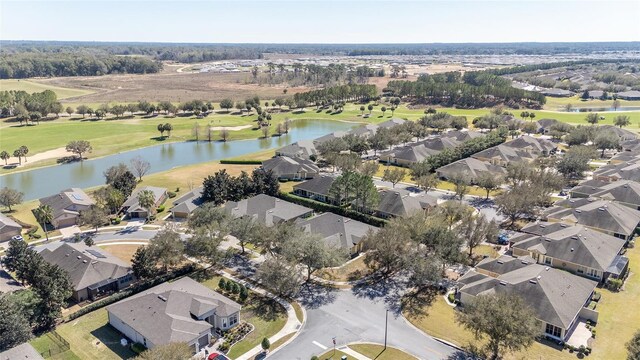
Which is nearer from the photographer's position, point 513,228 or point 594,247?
point 594,247

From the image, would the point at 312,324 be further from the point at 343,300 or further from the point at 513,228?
the point at 513,228

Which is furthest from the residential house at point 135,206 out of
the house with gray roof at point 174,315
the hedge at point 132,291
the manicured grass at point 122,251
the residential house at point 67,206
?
the house with gray roof at point 174,315

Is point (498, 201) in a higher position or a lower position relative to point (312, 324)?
higher

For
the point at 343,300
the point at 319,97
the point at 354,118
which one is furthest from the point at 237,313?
the point at 319,97

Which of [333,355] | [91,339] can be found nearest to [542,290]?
[333,355]

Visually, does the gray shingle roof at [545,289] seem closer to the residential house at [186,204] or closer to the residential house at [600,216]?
the residential house at [600,216]

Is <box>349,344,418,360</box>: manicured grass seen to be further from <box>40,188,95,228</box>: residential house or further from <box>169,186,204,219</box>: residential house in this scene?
<box>40,188,95,228</box>: residential house

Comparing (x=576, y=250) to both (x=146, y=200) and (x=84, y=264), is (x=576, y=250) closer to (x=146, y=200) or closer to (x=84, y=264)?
(x=84, y=264)

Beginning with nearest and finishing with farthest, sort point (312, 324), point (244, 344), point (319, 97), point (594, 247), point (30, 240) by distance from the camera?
point (244, 344) < point (312, 324) < point (594, 247) < point (30, 240) < point (319, 97)
